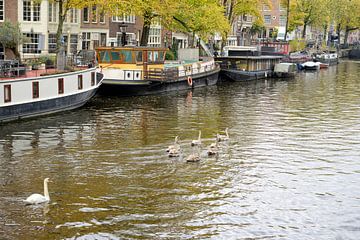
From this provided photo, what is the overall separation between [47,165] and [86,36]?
43.1 metres

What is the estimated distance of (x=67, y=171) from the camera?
2444cm

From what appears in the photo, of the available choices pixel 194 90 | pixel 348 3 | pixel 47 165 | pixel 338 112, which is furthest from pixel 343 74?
pixel 47 165

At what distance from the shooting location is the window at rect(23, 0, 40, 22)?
188 ft

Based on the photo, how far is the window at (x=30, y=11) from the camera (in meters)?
57.2

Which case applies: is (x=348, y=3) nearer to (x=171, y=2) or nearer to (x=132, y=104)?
(x=171, y=2)

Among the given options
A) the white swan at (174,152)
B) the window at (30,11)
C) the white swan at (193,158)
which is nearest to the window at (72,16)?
the window at (30,11)

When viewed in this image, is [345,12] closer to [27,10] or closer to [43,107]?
[27,10]

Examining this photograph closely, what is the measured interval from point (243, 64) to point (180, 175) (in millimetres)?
45731

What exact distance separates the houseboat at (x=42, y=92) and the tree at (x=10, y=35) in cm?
1264

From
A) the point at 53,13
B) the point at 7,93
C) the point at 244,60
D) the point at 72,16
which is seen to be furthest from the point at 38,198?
the point at 244,60

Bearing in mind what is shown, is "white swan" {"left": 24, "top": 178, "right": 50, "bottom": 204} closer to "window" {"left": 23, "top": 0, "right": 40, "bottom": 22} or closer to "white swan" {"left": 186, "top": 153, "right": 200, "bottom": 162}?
"white swan" {"left": 186, "top": 153, "right": 200, "bottom": 162}

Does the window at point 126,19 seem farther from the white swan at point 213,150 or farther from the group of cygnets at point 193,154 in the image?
the white swan at point 213,150

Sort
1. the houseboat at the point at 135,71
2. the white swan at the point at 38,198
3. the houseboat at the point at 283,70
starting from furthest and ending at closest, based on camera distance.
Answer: the houseboat at the point at 283,70 < the houseboat at the point at 135,71 < the white swan at the point at 38,198

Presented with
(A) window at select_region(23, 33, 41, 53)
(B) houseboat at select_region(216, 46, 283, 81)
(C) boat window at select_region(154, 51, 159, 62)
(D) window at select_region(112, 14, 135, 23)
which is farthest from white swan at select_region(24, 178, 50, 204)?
(D) window at select_region(112, 14, 135, 23)
